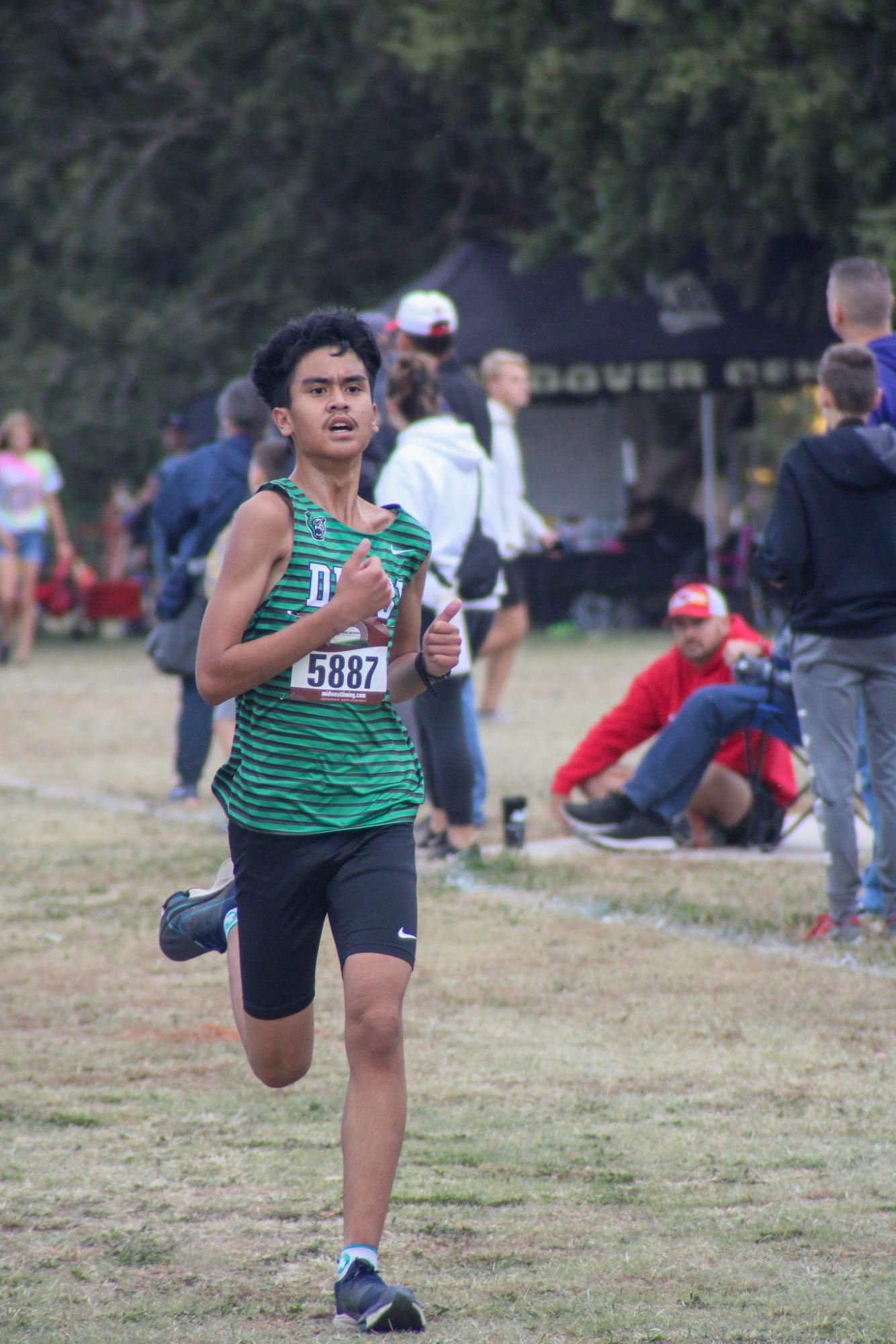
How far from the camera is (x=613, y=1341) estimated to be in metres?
3.44

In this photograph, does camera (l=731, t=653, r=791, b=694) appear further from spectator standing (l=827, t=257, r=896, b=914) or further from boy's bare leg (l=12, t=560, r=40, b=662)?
boy's bare leg (l=12, t=560, r=40, b=662)

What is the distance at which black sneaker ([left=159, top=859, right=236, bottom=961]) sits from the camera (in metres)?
4.36

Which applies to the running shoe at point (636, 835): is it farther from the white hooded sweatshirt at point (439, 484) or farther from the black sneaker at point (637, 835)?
the white hooded sweatshirt at point (439, 484)

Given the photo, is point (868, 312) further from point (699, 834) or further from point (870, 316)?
point (699, 834)

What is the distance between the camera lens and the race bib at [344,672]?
3732mm

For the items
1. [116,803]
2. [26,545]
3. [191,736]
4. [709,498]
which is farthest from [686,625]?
[709,498]

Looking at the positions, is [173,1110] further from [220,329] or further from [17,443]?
[220,329]

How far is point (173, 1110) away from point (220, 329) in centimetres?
1971

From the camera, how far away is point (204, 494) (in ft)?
29.8

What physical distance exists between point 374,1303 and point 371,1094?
1.21 ft

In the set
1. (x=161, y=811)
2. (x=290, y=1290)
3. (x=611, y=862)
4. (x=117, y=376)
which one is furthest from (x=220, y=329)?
(x=290, y=1290)

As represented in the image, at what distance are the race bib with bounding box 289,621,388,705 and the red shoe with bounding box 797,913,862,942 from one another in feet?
10.8

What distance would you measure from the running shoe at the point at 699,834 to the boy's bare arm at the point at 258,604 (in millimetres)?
4834

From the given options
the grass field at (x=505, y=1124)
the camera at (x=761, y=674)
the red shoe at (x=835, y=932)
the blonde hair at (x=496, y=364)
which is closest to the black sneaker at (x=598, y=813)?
the grass field at (x=505, y=1124)
